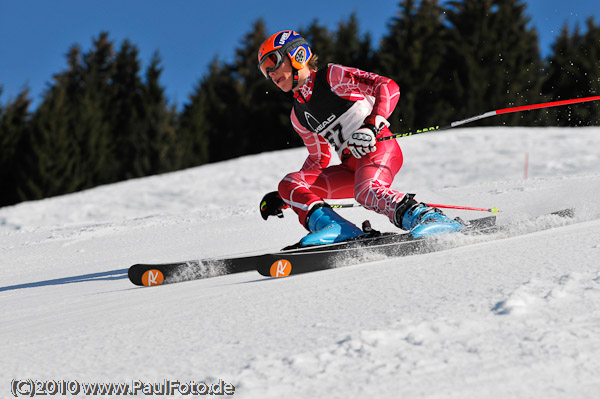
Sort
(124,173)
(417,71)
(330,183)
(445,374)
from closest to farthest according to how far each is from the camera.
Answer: (445,374), (330,183), (124,173), (417,71)

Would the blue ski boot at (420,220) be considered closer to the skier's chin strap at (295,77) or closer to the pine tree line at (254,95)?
the skier's chin strap at (295,77)

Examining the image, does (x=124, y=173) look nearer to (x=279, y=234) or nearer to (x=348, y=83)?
(x=279, y=234)

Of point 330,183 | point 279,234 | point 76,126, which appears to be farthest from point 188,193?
point 76,126

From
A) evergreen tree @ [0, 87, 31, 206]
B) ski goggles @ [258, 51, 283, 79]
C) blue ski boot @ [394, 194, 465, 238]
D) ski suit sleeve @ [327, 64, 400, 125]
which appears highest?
evergreen tree @ [0, 87, 31, 206]

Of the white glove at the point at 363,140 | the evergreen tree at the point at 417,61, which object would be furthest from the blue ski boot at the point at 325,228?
the evergreen tree at the point at 417,61

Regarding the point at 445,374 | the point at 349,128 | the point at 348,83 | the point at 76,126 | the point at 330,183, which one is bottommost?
the point at 445,374

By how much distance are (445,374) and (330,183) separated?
2.87 meters

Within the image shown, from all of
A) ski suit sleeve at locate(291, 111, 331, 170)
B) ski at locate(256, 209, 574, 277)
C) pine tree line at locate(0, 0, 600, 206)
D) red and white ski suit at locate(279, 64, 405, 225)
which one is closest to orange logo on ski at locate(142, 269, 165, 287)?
ski at locate(256, 209, 574, 277)

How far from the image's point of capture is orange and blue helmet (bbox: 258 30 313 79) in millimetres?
4027

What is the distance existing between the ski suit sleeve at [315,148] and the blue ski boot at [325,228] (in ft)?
1.56

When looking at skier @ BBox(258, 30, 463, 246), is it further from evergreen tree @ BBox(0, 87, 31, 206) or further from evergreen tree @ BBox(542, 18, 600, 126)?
evergreen tree @ BBox(542, 18, 600, 126)

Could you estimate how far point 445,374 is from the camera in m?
1.56

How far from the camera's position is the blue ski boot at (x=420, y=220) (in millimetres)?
3639

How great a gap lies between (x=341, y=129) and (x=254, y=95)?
24.8 m
